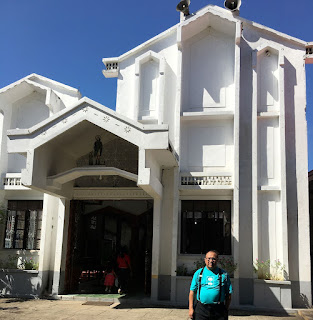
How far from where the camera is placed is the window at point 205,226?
11.9 meters

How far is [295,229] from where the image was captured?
11.5 meters

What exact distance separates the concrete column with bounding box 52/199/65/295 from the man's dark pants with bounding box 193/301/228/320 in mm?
7474

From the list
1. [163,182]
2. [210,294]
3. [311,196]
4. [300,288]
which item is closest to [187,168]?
[163,182]

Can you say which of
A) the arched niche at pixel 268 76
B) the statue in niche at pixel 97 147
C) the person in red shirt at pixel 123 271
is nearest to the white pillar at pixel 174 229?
the person in red shirt at pixel 123 271

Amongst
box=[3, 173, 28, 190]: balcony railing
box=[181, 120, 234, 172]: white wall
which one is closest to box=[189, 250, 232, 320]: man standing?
box=[181, 120, 234, 172]: white wall

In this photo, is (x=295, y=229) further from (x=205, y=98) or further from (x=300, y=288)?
(x=205, y=98)

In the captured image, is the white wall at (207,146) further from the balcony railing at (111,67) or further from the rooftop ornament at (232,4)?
the rooftop ornament at (232,4)

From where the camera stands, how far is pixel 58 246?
40.7 ft

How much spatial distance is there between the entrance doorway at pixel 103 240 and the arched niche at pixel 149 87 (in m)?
2.96

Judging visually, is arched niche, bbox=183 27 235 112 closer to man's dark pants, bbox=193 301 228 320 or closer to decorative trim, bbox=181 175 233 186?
decorative trim, bbox=181 175 233 186

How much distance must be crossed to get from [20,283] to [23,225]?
193 cm

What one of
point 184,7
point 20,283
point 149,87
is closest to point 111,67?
point 149,87

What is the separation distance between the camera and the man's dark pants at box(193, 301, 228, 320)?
224 inches

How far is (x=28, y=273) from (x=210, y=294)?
8254mm
